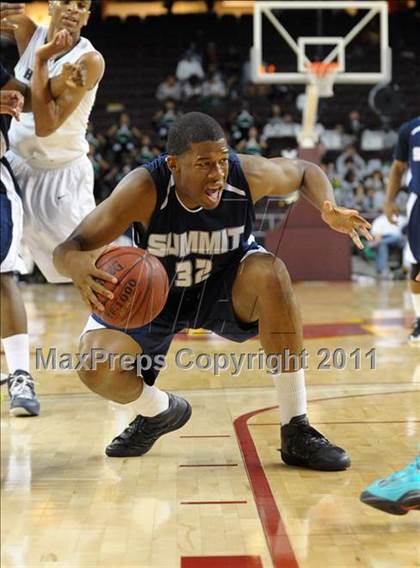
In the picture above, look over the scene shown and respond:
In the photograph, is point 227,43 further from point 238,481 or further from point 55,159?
point 238,481

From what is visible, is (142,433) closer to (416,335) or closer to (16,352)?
(16,352)

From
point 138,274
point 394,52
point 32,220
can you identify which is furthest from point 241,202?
point 394,52

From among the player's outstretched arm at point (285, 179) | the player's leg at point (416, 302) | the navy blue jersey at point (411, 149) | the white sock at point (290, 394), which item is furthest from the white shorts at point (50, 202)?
the player's leg at point (416, 302)

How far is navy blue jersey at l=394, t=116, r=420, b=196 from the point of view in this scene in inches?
262

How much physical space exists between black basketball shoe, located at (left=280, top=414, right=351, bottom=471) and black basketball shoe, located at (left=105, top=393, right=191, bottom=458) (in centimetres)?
47

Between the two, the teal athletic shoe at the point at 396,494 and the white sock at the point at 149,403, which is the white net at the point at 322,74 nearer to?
the white sock at the point at 149,403

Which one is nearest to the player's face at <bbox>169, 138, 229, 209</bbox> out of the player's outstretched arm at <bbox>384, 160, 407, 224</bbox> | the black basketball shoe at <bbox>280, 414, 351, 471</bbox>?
the black basketball shoe at <bbox>280, 414, 351, 471</bbox>

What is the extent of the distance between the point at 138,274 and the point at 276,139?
14.0 meters

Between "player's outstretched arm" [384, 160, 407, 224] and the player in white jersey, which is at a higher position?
the player in white jersey

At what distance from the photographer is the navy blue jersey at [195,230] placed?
11.2 feet

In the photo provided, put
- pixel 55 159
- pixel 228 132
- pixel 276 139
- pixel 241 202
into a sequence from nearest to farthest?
1. pixel 241 202
2. pixel 55 159
3. pixel 228 132
4. pixel 276 139

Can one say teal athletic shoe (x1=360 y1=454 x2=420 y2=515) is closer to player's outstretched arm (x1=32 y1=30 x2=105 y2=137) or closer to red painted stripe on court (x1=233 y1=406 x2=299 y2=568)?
red painted stripe on court (x1=233 y1=406 x2=299 y2=568)

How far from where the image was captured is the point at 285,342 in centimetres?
350

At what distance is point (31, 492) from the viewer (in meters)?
3.03
